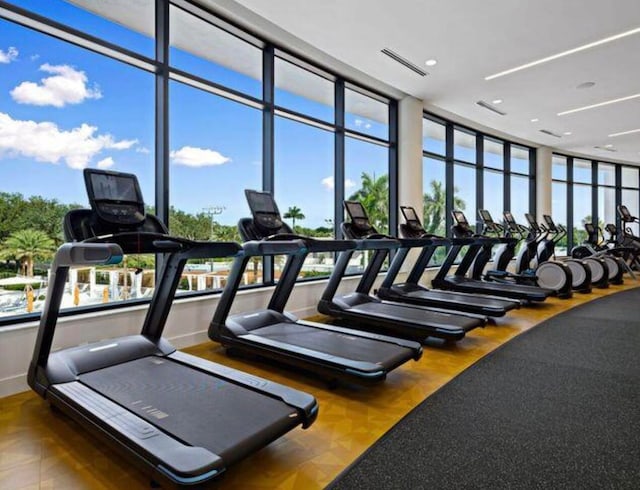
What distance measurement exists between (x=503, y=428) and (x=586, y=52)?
5207mm

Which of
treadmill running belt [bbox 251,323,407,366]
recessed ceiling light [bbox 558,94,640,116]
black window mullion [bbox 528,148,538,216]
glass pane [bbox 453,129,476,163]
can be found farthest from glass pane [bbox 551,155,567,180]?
treadmill running belt [bbox 251,323,407,366]

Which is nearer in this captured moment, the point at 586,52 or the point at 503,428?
the point at 503,428

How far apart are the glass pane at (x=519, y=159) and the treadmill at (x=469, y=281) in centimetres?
480

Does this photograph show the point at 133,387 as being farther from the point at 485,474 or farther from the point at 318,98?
the point at 318,98

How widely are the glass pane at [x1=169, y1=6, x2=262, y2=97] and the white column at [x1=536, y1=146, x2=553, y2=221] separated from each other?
862 centimetres

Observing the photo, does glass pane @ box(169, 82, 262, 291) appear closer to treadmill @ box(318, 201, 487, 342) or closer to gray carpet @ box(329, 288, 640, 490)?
treadmill @ box(318, 201, 487, 342)

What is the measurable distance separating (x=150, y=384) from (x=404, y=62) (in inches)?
202

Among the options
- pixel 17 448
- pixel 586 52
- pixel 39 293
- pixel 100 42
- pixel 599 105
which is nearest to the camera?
pixel 17 448

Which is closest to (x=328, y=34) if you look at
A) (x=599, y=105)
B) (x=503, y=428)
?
(x=503, y=428)

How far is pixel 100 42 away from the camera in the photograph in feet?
12.0

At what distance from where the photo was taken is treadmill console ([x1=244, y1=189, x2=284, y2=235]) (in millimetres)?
3730

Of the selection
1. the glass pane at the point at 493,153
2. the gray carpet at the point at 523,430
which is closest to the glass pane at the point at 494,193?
the glass pane at the point at 493,153

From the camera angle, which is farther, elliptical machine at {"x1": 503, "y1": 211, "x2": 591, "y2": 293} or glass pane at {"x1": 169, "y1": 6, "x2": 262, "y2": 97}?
elliptical machine at {"x1": 503, "y1": 211, "x2": 591, "y2": 293}

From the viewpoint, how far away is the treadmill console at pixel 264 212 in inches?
147
